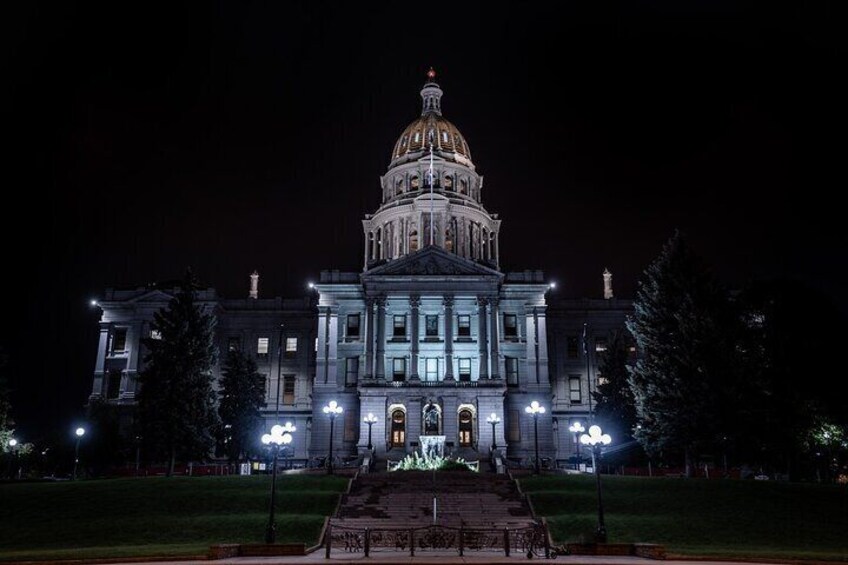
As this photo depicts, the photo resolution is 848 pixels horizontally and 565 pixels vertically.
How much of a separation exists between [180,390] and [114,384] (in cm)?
2767

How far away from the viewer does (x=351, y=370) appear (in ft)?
216

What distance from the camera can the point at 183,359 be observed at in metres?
50.9

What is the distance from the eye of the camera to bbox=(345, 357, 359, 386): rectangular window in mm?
65438

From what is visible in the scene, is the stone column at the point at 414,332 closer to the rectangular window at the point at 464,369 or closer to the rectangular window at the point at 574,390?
the rectangular window at the point at 464,369

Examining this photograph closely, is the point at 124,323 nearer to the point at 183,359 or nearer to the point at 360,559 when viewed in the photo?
the point at 183,359

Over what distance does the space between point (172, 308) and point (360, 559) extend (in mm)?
35102

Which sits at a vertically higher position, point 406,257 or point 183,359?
point 406,257

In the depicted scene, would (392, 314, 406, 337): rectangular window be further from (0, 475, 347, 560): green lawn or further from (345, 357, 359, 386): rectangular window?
(0, 475, 347, 560): green lawn

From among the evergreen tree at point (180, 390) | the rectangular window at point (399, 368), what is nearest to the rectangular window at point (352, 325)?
the rectangular window at point (399, 368)

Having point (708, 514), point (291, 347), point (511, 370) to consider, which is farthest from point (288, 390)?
point (708, 514)

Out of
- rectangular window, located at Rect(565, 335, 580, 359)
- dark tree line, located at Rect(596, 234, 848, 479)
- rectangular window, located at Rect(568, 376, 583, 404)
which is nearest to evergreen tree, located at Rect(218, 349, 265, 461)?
rectangular window, located at Rect(568, 376, 583, 404)

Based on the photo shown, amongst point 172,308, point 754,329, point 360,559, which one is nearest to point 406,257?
point 172,308

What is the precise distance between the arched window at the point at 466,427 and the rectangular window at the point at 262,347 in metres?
24.7

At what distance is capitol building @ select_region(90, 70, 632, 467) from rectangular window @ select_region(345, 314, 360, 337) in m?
0.13
